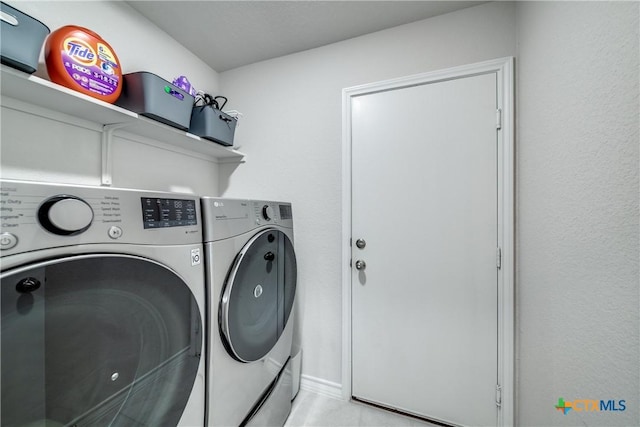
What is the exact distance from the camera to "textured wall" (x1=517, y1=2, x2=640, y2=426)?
535mm

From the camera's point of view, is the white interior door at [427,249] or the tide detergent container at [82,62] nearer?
the tide detergent container at [82,62]

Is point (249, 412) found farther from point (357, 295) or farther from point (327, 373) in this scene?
point (357, 295)

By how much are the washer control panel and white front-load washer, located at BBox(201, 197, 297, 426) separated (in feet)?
0.55

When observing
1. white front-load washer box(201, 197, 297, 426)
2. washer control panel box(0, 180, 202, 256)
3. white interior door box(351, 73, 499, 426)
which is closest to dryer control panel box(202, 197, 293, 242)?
white front-load washer box(201, 197, 297, 426)

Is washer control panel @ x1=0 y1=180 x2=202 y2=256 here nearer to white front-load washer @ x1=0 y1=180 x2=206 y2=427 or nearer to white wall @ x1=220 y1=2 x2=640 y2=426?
white front-load washer @ x1=0 y1=180 x2=206 y2=427

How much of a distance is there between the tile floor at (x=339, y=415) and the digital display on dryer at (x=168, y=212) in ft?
4.49

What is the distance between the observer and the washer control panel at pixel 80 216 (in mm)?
424

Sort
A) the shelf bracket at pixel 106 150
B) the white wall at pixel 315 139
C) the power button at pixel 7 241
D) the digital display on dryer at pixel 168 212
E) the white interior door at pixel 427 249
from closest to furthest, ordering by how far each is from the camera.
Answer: the power button at pixel 7 241
the digital display on dryer at pixel 168 212
the shelf bracket at pixel 106 150
the white interior door at pixel 427 249
the white wall at pixel 315 139

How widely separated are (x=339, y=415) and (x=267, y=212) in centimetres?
131

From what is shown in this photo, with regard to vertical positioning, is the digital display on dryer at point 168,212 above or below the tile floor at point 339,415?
above

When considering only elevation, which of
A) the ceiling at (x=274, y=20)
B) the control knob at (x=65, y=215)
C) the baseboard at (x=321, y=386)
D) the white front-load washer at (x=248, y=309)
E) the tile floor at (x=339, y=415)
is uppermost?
the ceiling at (x=274, y=20)

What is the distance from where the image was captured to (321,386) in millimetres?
1583

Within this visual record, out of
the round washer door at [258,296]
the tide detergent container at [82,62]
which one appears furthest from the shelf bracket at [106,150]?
the round washer door at [258,296]

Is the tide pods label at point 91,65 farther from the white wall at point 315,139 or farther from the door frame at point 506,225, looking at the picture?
the door frame at point 506,225
